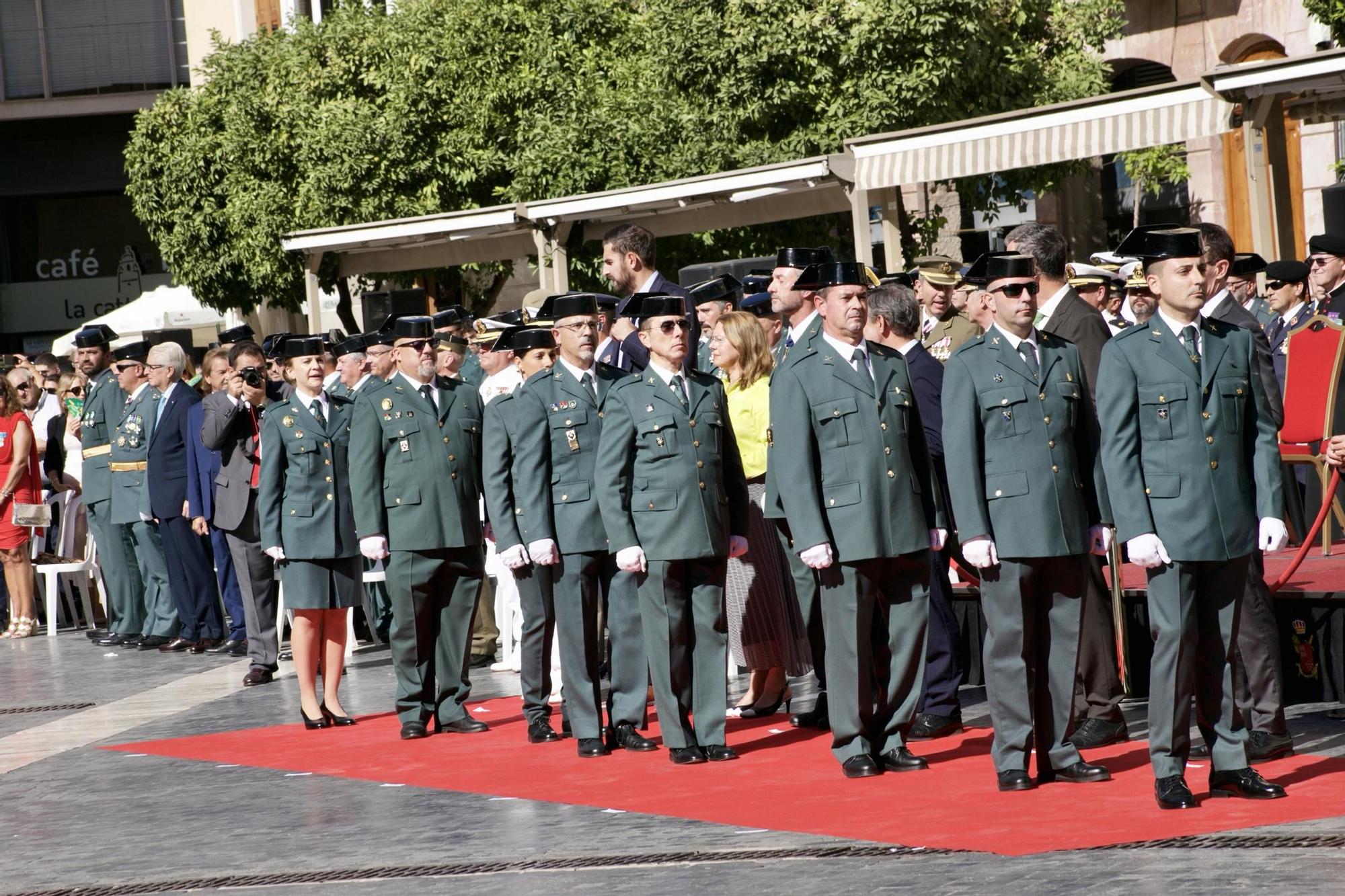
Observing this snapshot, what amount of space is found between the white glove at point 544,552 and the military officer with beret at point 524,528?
12 cm

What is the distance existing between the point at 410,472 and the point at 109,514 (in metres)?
6.19

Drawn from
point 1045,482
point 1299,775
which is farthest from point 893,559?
point 1299,775

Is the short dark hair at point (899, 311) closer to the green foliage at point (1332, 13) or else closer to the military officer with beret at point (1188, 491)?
the military officer with beret at point (1188, 491)

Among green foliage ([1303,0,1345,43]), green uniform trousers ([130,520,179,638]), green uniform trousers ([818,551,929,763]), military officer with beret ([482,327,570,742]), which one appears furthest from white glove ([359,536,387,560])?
green foliage ([1303,0,1345,43])

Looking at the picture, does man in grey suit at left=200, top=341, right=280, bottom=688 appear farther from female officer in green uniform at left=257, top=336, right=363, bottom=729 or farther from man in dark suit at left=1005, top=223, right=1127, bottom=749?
man in dark suit at left=1005, top=223, right=1127, bottom=749

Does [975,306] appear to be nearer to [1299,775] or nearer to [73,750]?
[1299,775]

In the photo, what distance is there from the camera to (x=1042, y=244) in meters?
8.47

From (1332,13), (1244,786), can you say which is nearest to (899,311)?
(1244,786)

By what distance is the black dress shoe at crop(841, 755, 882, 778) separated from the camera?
804 cm

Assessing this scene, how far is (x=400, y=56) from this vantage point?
29.2 m

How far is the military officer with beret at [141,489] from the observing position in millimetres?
14688

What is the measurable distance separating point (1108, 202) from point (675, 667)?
2278 cm

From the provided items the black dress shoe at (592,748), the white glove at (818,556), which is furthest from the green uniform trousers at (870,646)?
the black dress shoe at (592,748)

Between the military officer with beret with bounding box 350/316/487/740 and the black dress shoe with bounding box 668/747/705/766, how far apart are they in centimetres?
159
